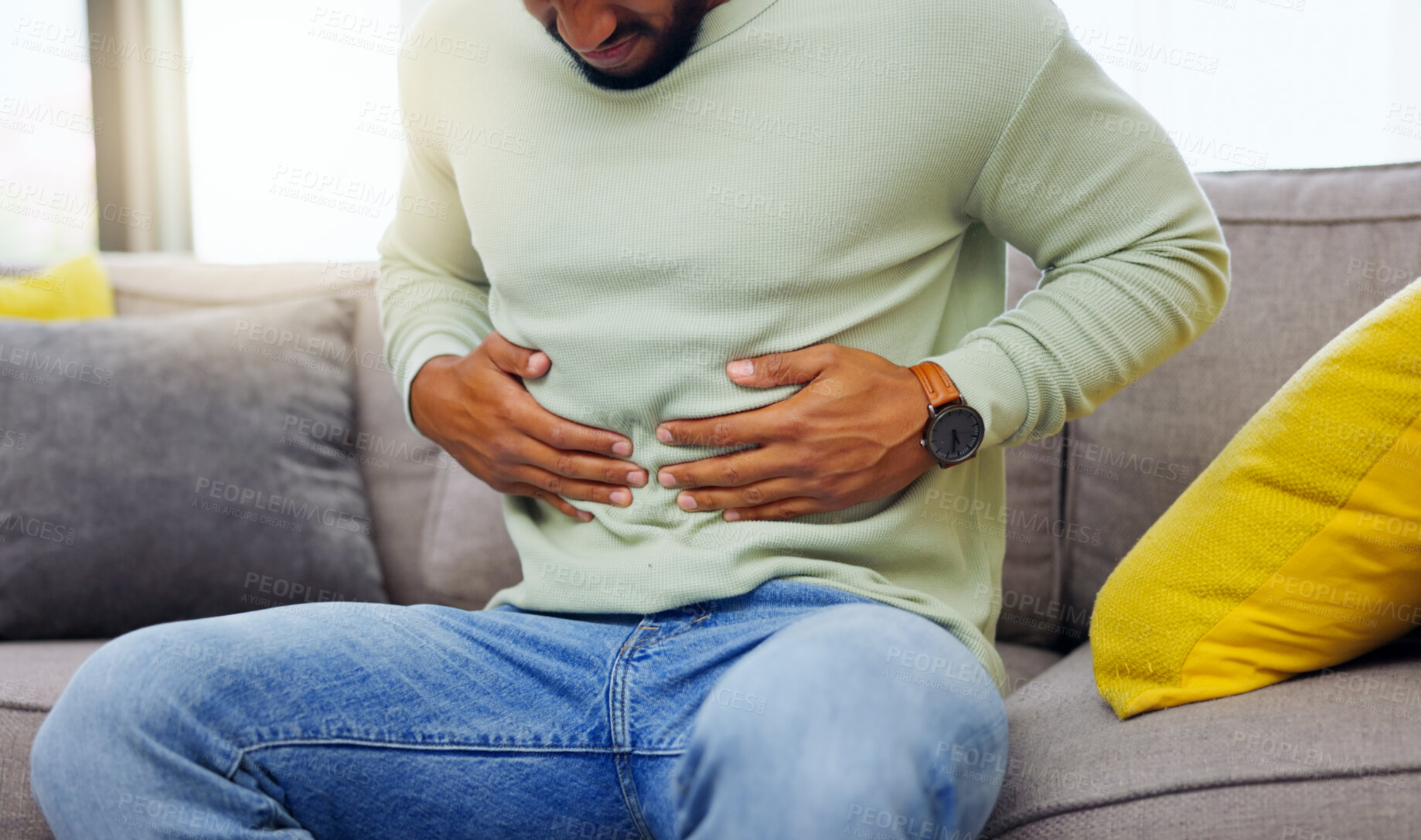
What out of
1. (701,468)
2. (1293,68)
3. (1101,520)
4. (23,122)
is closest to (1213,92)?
(1293,68)

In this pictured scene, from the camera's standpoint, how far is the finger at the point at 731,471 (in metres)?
0.84

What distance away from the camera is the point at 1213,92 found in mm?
1973

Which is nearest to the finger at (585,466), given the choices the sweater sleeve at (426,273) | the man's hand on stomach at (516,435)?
the man's hand on stomach at (516,435)

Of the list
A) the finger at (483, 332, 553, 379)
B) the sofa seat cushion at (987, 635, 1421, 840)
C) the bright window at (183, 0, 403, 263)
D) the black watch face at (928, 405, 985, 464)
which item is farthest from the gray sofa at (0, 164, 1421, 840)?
the bright window at (183, 0, 403, 263)

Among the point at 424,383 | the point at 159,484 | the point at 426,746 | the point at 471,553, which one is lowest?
the point at 471,553

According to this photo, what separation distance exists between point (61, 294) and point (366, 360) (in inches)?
16.7

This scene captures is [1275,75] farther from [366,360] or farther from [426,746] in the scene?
[426,746]

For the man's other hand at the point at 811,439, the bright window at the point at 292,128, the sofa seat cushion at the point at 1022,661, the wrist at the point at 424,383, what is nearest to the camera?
the man's other hand at the point at 811,439

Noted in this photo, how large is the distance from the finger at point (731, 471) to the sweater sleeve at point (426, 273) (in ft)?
1.18

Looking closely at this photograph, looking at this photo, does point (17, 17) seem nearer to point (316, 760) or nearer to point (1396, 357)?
point (316, 760)

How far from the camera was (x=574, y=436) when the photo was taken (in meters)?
0.91

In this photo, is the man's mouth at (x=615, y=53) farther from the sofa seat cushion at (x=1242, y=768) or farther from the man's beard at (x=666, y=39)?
the sofa seat cushion at (x=1242, y=768)

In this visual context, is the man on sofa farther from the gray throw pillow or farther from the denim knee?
the gray throw pillow

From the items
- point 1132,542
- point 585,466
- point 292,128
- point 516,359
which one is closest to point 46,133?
point 292,128
